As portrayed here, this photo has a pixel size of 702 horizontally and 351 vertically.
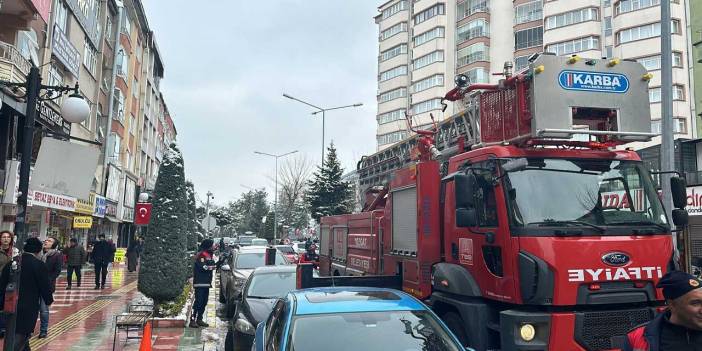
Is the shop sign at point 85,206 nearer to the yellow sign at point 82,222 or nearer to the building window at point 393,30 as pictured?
the yellow sign at point 82,222

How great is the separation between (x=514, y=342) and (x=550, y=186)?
5.54 ft

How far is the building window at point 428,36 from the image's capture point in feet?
181

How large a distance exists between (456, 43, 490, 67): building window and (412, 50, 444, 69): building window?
2118mm

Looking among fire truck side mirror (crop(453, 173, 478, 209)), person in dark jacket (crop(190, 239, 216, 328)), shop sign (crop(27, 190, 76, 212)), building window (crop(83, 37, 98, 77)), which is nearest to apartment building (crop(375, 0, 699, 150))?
building window (crop(83, 37, 98, 77))

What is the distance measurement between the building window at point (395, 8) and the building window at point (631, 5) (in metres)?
26.2

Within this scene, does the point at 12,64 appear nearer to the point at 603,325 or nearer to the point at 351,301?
the point at 351,301

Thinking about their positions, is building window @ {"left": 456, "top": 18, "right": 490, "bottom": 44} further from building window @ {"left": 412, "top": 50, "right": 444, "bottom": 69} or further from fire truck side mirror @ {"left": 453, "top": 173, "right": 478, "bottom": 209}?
fire truck side mirror @ {"left": 453, "top": 173, "right": 478, "bottom": 209}

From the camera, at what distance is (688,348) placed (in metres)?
2.81

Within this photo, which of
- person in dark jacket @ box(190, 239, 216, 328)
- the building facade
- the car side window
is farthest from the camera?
the building facade

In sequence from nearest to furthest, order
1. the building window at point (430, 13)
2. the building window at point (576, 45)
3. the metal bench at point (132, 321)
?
the metal bench at point (132, 321), the building window at point (576, 45), the building window at point (430, 13)

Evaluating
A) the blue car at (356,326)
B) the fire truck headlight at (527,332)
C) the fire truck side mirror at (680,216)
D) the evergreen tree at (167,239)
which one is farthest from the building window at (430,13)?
the blue car at (356,326)

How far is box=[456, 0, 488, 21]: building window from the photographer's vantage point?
5325 centimetres

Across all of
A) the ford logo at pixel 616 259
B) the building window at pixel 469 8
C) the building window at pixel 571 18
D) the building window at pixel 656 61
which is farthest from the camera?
the building window at pixel 469 8

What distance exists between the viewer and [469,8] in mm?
54625
